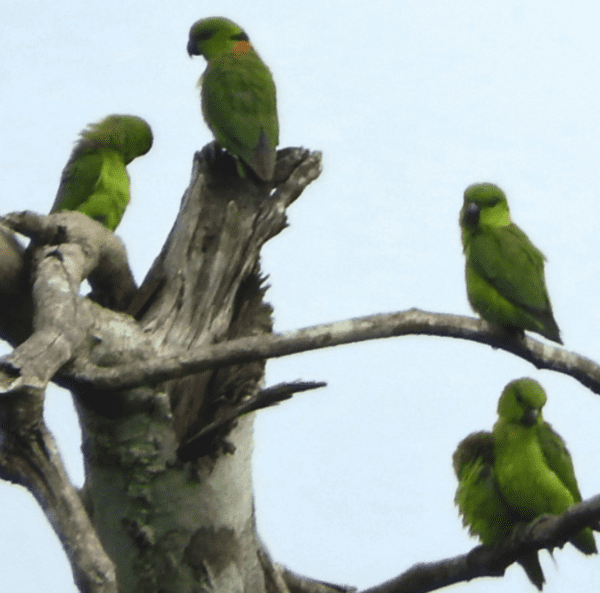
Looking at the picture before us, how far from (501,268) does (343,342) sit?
3.84 ft

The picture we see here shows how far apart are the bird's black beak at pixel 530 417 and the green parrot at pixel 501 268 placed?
38 cm

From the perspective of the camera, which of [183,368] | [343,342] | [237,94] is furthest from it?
[237,94]

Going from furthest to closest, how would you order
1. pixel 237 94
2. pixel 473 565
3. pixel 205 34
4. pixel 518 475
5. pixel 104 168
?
pixel 205 34
pixel 104 168
pixel 237 94
pixel 518 475
pixel 473 565

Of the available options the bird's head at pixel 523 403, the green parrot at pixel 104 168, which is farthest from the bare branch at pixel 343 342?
the green parrot at pixel 104 168

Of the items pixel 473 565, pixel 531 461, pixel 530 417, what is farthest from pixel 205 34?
pixel 473 565

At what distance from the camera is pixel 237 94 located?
553 cm

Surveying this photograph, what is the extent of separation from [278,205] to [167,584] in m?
2.01

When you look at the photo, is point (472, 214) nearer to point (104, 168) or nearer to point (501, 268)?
point (501, 268)

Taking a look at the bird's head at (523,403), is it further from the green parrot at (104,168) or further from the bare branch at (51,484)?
the green parrot at (104,168)

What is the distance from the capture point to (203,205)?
4.91 meters

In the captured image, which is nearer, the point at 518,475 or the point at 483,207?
the point at 518,475

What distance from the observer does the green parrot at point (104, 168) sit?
20.2 ft

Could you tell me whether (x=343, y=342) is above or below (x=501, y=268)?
below

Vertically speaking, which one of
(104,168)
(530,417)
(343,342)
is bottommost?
(530,417)
